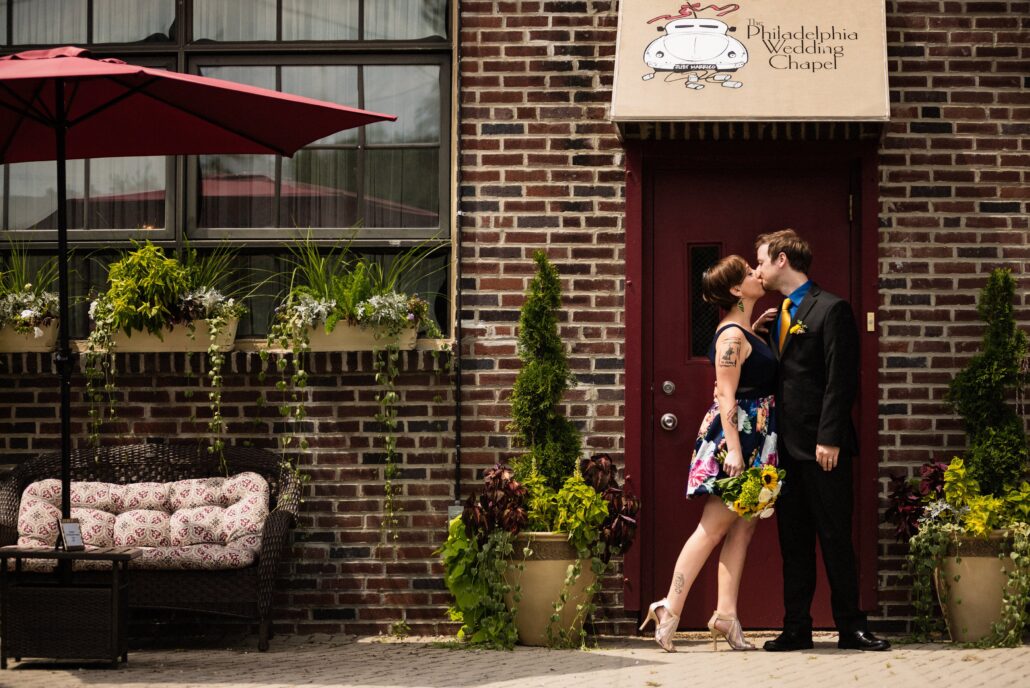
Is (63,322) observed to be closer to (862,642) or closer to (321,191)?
(321,191)

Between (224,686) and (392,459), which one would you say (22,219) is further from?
(224,686)

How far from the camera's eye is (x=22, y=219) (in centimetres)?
781

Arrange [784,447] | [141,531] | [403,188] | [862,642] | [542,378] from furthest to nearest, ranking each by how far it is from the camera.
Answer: [403,188], [542,378], [141,531], [784,447], [862,642]

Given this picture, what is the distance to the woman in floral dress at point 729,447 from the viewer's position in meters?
6.43

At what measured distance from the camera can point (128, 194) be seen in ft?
25.3

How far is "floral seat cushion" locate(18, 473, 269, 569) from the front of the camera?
21.5 ft

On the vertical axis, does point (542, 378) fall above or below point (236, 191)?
below

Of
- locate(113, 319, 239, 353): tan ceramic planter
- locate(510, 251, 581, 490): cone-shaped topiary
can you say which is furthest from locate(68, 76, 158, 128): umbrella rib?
locate(510, 251, 581, 490): cone-shaped topiary

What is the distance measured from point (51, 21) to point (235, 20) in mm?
1116

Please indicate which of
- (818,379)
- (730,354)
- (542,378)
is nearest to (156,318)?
(542,378)

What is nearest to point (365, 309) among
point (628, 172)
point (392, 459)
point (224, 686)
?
point (392, 459)

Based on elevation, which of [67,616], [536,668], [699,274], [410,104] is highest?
[410,104]

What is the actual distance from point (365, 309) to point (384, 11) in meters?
1.85

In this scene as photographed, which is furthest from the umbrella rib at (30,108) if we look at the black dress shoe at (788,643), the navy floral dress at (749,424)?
the black dress shoe at (788,643)
